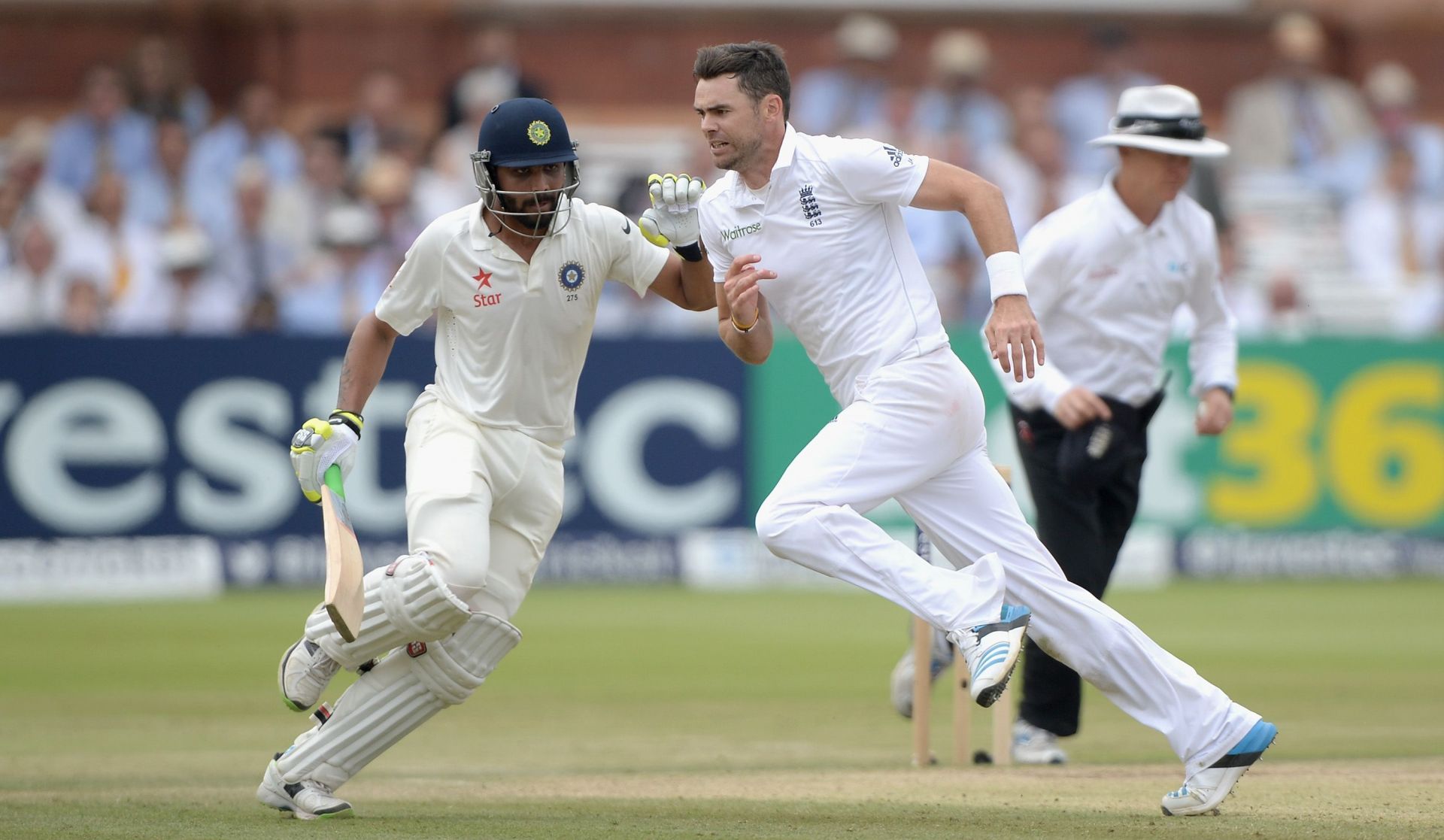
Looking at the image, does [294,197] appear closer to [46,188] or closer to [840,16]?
[46,188]

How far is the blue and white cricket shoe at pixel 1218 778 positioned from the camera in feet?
17.6

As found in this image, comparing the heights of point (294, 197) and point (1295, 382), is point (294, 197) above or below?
above

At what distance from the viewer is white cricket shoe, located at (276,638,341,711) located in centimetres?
568

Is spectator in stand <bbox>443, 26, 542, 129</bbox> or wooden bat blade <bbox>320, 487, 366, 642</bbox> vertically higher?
spectator in stand <bbox>443, 26, 542, 129</bbox>

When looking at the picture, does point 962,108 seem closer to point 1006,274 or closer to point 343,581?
point 1006,274

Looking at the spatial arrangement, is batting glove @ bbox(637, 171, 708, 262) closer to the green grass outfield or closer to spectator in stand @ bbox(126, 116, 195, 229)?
the green grass outfield

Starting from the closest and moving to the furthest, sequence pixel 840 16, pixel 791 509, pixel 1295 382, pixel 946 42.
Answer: pixel 791 509
pixel 1295 382
pixel 946 42
pixel 840 16

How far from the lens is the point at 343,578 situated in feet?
17.5

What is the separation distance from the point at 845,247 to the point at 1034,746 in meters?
2.37

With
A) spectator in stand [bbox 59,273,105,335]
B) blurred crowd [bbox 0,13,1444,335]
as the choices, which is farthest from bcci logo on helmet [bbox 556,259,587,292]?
spectator in stand [bbox 59,273,105,335]

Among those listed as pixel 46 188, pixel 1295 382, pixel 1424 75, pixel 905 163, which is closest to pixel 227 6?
pixel 46 188

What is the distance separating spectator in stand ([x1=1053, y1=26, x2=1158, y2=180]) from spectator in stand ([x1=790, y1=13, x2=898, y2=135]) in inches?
67.9

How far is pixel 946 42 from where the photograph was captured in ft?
60.3

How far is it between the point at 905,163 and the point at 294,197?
987cm
